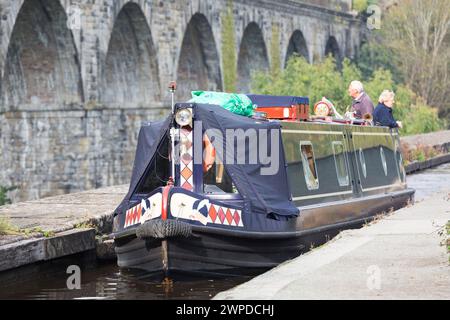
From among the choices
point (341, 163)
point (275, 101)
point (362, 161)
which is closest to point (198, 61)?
point (362, 161)

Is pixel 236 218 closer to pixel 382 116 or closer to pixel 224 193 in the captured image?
pixel 224 193

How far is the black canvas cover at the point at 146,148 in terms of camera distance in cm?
1266

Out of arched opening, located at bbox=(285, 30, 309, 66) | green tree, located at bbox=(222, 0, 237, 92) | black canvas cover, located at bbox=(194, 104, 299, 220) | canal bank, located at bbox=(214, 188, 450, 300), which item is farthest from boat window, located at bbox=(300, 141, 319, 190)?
arched opening, located at bbox=(285, 30, 309, 66)

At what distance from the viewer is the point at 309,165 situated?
1409cm

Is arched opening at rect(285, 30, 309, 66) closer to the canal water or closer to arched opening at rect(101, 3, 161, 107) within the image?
arched opening at rect(101, 3, 161, 107)

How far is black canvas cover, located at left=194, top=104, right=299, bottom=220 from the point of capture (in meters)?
12.3

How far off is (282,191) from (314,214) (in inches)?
33.8

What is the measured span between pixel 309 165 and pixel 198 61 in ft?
85.4

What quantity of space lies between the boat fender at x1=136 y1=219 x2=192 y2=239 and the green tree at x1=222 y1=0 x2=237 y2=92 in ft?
94.4

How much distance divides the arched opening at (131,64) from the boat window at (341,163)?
18.0 metres

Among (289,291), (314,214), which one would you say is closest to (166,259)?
(314,214)

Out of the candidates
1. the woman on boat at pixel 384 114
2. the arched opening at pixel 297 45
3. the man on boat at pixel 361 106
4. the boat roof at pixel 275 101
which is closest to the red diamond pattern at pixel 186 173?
the boat roof at pixel 275 101
